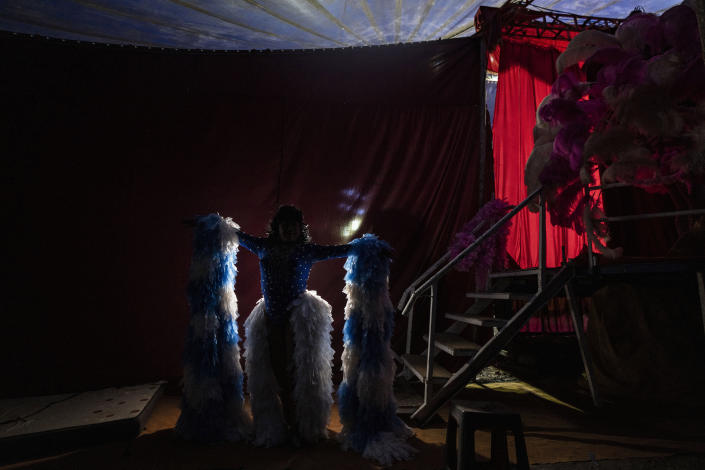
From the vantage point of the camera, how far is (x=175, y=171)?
11.5 feet

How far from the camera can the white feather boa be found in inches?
88.0

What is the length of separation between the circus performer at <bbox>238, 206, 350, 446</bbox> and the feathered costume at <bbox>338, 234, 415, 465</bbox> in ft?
0.45

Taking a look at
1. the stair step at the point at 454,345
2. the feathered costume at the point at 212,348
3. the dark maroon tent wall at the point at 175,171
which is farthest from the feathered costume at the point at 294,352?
the dark maroon tent wall at the point at 175,171

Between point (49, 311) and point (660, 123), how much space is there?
199 inches

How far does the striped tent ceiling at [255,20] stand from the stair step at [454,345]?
2.94 metres

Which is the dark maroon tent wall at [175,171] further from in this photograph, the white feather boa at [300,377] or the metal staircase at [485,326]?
the white feather boa at [300,377]

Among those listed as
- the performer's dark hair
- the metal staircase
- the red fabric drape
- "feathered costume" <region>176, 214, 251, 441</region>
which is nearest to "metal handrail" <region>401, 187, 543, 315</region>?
the metal staircase

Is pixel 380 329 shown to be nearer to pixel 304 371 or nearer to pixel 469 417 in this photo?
pixel 304 371

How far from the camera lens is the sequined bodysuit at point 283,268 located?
92.5 inches

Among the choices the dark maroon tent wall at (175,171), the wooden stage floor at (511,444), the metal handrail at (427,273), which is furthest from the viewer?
the metal handrail at (427,273)

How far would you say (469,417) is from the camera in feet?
5.33

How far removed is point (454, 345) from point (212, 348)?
175cm

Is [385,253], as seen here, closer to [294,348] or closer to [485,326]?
[294,348]

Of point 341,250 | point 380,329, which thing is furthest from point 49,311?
point 380,329
